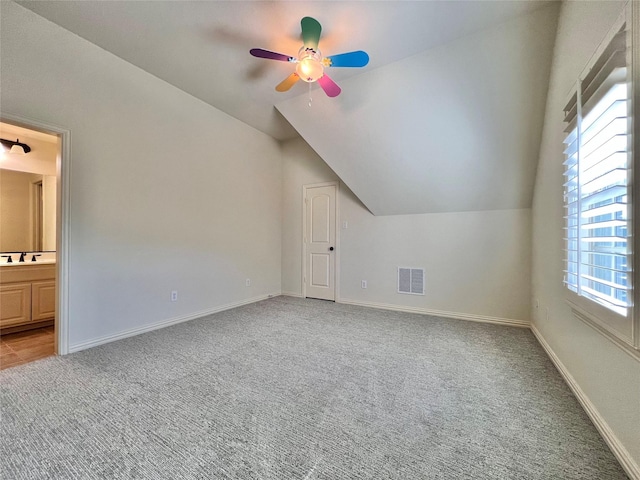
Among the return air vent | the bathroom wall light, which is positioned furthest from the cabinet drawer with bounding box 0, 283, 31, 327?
the return air vent

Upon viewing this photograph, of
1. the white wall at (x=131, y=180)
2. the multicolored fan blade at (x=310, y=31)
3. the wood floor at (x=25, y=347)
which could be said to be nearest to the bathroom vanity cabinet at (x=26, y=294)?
the wood floor at (x=25, y=347)

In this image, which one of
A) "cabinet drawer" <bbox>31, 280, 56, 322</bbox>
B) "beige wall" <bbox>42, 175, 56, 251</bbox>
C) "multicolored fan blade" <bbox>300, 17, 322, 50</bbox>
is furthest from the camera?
"beige wall" <bbox>42, 175, 56, 251</bbox>

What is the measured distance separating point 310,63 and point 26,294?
4009 millimetres

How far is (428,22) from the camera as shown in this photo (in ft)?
6.91

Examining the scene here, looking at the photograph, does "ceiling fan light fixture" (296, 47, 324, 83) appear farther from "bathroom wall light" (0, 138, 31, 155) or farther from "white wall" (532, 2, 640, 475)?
"bathroom wall light" (0, 138, 31, 155)

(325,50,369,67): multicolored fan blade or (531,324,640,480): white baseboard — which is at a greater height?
(325,50,369,67): multicolored fan blade

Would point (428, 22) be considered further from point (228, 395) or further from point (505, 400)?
point (228, 395)

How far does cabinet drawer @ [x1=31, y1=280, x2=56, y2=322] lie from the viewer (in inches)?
119

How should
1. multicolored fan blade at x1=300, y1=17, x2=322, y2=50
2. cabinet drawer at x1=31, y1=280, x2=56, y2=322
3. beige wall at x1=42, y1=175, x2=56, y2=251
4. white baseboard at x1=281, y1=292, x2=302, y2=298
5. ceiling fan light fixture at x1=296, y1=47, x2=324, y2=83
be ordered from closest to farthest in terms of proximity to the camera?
multicolored fan blade at x1=300, y1=17, x2=322, y2=50
ceiling fan light fixture at x1=296, y1=47, x2=324, y2=83
cabinet drawer at x1=31, y1=280, x2=56, y2=322
beige wall at x1=42, y1=175, x2=56, y2=251
white baseboard at x1=281, y1=292, x2=302, y2=298

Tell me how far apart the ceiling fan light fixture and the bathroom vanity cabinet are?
12.2ft

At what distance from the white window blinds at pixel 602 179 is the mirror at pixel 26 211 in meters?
5.35

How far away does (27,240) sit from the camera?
134 inches

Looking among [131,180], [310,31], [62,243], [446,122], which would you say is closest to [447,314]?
[446,122]

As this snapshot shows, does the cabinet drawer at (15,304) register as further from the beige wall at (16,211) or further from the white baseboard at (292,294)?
the white baseboard at (292,294)
